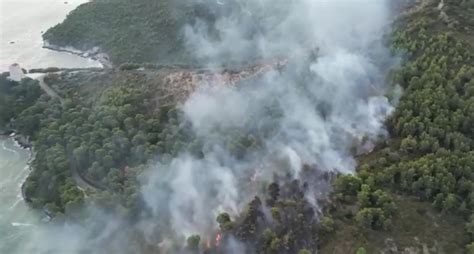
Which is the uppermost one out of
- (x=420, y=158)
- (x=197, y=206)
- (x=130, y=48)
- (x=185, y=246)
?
(x=130, y=48)

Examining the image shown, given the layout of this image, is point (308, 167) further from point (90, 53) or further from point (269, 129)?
point (90, 53)

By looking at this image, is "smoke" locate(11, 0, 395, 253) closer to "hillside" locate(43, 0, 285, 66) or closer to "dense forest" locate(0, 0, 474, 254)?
"dense forest" locate(0, 0, 474, 254)

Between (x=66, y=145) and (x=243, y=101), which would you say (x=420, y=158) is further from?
(x=66, y=145)

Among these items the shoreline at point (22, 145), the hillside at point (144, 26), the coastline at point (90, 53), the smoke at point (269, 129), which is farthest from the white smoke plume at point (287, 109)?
the shoreline at point (22, 145)

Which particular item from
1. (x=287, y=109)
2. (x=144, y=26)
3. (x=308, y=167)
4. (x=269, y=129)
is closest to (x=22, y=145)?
(x=144, y=26)

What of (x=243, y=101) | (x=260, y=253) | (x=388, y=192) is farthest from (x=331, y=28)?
(x=260, y=253)

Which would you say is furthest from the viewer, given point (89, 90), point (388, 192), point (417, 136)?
point (89, 90)
